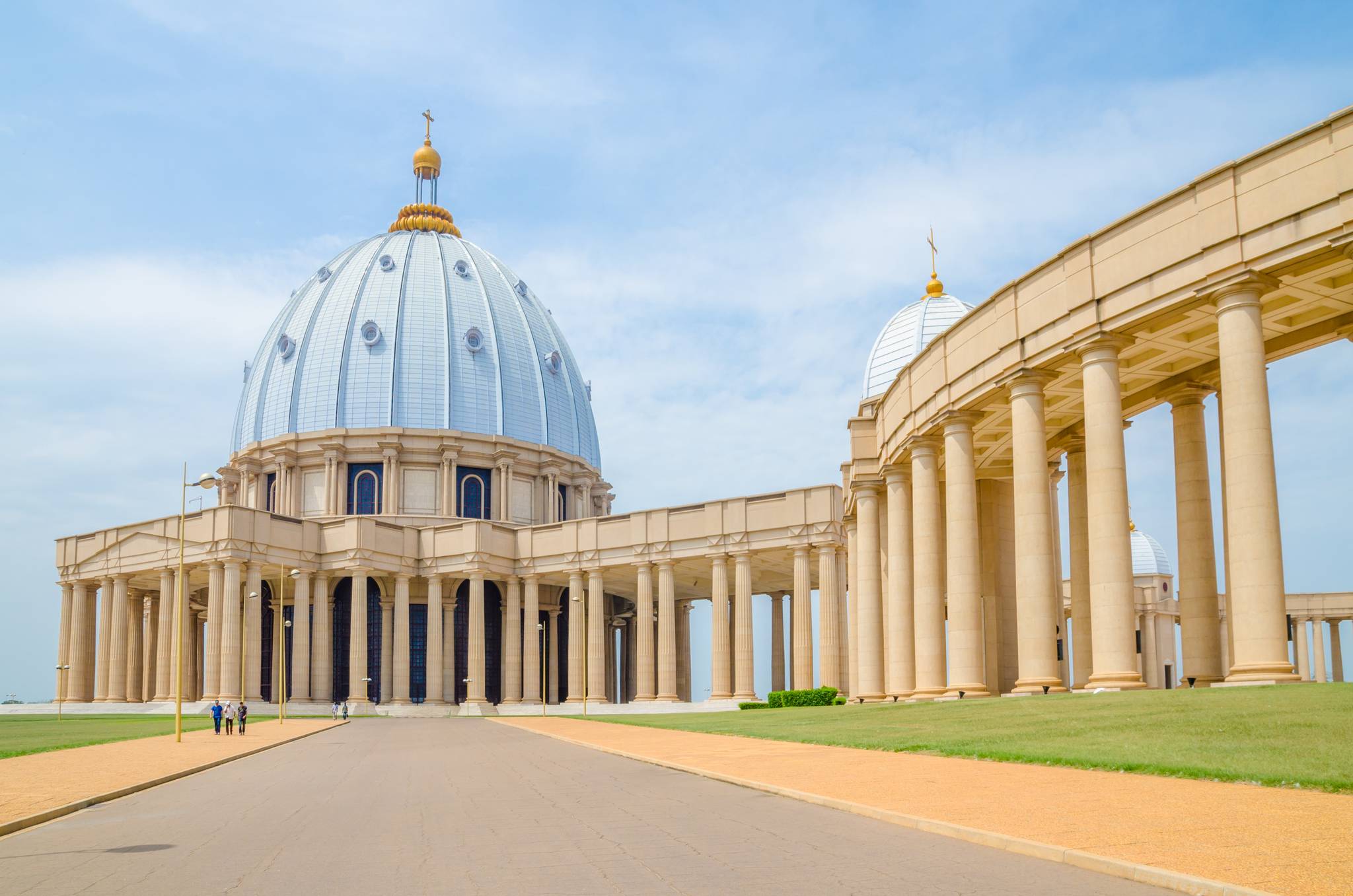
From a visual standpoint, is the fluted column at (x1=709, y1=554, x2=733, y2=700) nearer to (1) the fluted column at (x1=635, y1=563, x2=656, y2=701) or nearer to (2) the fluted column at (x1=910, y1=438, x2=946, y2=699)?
(1) the fluted column at (x1=635, y1=563, x2=656, y2=701)

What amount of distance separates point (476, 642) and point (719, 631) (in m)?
19.8

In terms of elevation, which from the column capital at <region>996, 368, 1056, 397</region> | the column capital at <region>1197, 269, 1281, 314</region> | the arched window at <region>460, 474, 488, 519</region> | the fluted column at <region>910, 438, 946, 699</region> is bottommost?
the fluted column at <region>910, 438, 946, 699</region>

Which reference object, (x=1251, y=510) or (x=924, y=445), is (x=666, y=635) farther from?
(x=1251, y=510)

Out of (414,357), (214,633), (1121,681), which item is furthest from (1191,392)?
(414,357)

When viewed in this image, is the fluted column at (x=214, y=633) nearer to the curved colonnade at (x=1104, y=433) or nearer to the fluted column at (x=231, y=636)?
the fluted column at (x=231, y=636)

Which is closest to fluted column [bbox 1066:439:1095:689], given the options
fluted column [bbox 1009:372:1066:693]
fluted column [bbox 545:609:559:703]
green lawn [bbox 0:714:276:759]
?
fluted column [bbox 1009:372:1066:693]

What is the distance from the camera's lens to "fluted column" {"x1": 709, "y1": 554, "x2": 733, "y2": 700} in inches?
3083

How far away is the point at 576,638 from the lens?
3450 inches

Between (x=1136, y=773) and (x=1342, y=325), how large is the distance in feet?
61.9

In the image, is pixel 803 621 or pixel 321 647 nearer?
pixel 803 621

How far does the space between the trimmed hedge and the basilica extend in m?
7.67

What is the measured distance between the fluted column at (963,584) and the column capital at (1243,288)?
11019 millimetres

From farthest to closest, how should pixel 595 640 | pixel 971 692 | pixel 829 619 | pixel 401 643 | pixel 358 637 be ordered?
pixel 401 643 → pixel 358 637 → pixel 595 640 → pixel 829 619 → pixel 971 692

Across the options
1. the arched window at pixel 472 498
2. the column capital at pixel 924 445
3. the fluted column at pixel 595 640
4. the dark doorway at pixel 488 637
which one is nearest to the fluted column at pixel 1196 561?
the column capital at pixel 924 445
